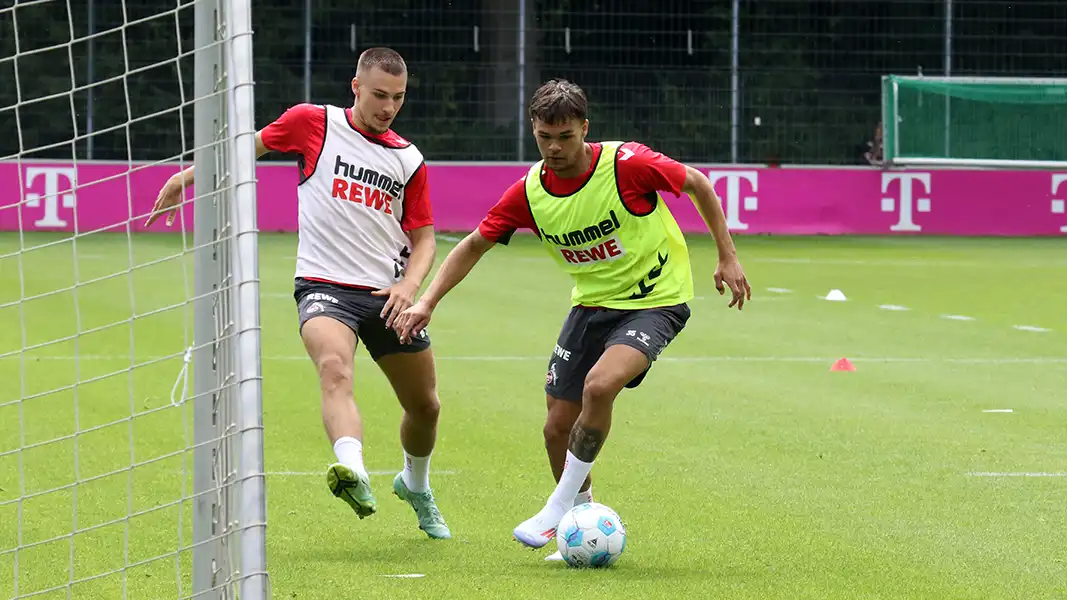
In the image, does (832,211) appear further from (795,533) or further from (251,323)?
(251,323)

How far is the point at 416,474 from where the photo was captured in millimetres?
Answer: 7426

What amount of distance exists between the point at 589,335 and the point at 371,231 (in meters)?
0.98

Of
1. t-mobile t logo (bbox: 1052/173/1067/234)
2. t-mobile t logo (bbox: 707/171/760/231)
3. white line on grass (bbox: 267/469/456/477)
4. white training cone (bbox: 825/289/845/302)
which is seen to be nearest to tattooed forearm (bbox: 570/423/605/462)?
white line on grass (bbox: 267/469/456/477)

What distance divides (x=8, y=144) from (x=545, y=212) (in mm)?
21807

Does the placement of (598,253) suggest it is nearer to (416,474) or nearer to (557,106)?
(557,106)

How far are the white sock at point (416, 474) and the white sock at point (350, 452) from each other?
2.68 feet

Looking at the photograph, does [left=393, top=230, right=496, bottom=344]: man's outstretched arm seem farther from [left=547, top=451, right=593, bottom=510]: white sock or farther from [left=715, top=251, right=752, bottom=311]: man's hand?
Answer: [left=715, top=251, right=752, bottom=311]: man's hand

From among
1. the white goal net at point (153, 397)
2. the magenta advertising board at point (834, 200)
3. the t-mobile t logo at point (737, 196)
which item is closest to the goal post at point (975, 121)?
the magenta advertising board at point (834, 200)

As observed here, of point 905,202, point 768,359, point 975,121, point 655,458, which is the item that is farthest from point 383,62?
point 975,121

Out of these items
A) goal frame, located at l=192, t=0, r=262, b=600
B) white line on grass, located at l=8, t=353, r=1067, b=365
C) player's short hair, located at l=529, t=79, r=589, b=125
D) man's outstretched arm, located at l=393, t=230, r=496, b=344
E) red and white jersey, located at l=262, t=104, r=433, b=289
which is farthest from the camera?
white line on grass, located at l=8, t=353, r=1067, b=365

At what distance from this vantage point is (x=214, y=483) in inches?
185

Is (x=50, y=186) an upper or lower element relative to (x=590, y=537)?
lower

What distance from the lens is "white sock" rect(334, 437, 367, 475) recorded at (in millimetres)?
6438

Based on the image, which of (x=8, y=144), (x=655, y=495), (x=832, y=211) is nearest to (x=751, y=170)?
(x=832, y=211)
